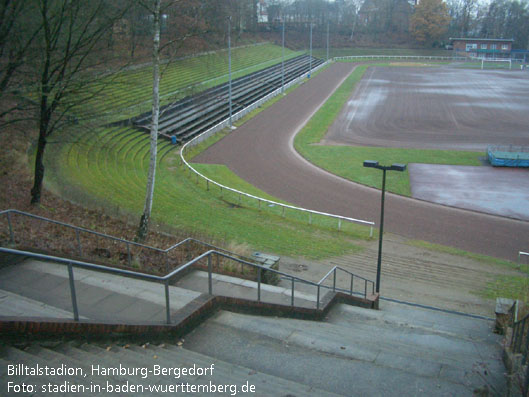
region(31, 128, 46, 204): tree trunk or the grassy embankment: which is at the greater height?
region(31, 128, 46, 204): tree trunk

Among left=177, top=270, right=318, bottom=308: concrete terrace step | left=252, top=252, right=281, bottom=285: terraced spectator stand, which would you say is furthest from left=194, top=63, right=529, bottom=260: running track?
left=177, top=270, right=318, bottom=308: concrete terrace step

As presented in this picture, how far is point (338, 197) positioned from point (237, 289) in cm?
1780

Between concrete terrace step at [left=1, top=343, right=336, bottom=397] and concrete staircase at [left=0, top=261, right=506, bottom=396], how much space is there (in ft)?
0.04

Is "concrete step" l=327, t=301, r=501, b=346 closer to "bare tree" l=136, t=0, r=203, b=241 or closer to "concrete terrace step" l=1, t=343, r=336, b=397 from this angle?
"concrete terrace step" l=1, t=343, r=336, b=397

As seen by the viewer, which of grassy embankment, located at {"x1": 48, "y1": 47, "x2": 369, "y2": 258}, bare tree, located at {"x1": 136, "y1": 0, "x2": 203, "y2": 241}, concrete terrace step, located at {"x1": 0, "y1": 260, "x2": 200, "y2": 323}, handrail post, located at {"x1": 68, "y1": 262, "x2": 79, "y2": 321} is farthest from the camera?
grassy embankment, located at {"x1": 48, "y1": 47, "x2": 369, "y2": 258}

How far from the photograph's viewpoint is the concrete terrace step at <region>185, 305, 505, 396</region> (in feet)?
20.9

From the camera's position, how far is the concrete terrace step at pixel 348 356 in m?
6.36

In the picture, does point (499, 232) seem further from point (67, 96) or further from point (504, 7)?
point (504, 7)

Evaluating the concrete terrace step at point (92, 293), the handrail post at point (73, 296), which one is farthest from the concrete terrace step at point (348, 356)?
the handrail post at point (73, 296)

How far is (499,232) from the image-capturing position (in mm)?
21797

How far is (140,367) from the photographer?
17.1 feet

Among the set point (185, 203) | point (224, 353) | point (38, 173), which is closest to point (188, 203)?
point (185, 203)

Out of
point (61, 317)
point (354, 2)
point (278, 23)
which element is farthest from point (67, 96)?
point (354, 2)
